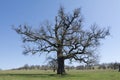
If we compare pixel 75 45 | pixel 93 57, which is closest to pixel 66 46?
pixel 75 45

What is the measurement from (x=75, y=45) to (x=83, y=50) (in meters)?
1.72

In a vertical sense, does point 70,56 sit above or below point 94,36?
below

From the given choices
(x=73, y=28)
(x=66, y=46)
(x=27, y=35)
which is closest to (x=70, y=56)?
(x=66, y=46)

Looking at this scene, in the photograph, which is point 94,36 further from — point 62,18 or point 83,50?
point 62,18

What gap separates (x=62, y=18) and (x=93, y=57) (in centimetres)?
945

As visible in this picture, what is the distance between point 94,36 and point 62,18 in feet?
22.9

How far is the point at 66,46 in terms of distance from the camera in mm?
53000

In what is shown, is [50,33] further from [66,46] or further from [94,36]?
[94,36]

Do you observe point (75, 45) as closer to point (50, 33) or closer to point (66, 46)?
point (66, 46)

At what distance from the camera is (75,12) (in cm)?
5531

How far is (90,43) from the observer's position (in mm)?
52125

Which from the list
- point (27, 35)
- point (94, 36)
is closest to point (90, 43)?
point (94, 36)

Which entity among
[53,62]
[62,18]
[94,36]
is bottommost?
[53,62]

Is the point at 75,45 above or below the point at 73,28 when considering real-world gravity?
below
